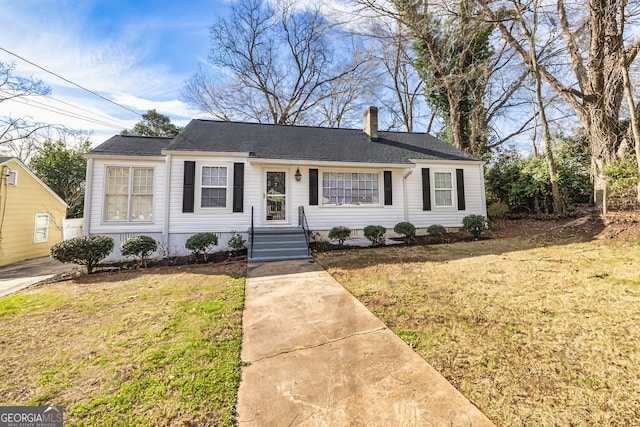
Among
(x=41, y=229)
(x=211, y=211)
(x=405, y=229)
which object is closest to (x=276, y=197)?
(x=211, y=211)

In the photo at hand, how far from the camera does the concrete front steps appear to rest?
7243 millimetres

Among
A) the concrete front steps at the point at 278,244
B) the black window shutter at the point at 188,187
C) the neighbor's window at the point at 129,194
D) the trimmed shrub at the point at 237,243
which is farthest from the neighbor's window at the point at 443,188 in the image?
the neighbor's window at the point at 129,194

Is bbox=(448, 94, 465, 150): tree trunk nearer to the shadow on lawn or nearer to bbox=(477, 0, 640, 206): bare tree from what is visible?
Answer: bbox=(477, 0, 640, 206): bare tree

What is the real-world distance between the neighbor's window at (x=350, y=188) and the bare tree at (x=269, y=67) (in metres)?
12.7

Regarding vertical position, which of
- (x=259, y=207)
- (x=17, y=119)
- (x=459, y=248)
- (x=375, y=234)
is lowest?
(x=459, y=248)

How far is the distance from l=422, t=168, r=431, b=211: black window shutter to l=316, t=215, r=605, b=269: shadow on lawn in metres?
1.53

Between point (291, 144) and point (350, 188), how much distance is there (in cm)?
295

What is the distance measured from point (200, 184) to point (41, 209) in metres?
10.7

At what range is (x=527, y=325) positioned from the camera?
2938 mm

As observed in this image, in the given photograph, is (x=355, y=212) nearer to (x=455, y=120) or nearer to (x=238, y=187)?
(x=238, y=187)

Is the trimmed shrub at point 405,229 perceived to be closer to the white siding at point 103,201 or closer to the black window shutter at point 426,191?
the black window shutter at point 426,191

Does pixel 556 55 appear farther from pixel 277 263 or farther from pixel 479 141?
pixel 277 263

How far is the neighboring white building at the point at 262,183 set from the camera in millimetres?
8211

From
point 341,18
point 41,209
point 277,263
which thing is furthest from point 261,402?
point 41,209
